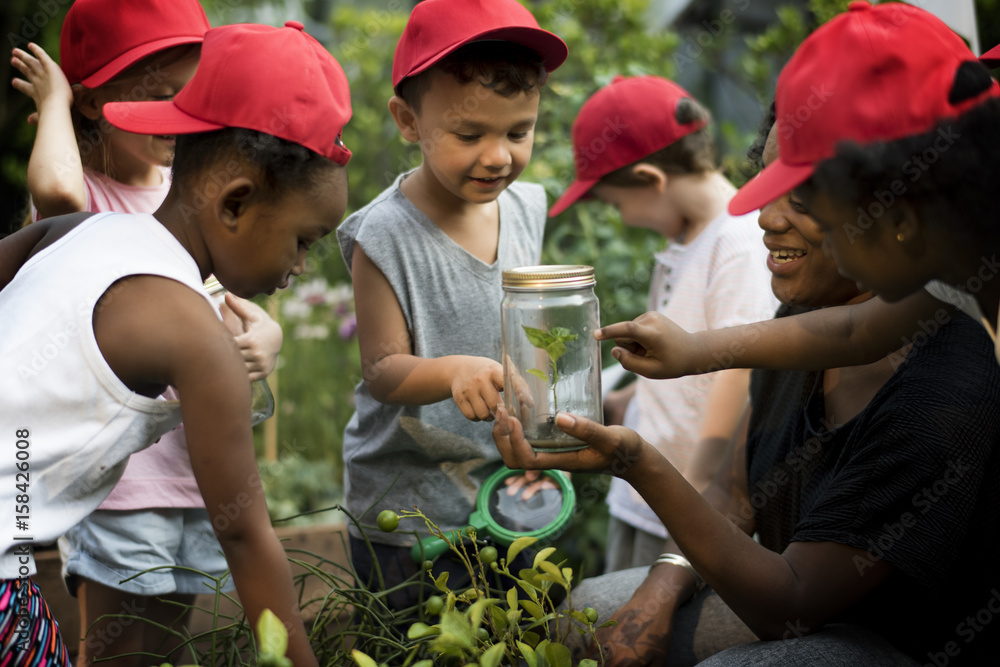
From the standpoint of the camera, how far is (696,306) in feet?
7.95

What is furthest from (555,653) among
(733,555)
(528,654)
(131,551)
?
(131,551)

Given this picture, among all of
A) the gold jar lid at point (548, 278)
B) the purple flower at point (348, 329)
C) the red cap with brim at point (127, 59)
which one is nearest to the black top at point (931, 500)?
the gold jar lid at point (548, 278)

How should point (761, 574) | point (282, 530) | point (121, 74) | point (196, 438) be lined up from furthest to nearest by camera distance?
point (282, 530) < point (121, 74) < point (761, 574) < point (196, 438)

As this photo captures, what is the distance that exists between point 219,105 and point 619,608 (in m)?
1.27

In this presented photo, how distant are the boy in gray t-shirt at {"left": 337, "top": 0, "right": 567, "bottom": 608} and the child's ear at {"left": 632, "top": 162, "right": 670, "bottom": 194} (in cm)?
77

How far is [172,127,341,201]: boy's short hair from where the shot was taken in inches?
52.9

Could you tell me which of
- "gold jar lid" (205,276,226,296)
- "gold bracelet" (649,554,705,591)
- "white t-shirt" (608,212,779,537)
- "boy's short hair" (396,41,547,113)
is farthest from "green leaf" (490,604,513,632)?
"white t-shirt" (608,212,779,537)

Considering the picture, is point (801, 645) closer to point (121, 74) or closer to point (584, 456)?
point (584, 456)

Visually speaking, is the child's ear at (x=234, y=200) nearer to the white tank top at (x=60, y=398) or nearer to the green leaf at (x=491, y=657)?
the white tank top at (x=60, y=398)

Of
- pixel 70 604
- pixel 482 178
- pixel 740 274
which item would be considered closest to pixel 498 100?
pixel 482 178

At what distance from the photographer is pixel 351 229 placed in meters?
1.87

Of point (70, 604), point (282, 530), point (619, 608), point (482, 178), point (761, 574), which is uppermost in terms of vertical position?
point (482, 178)

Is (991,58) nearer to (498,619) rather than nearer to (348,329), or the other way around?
(498,619)

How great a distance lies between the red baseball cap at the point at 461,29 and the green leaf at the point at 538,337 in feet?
2.05
